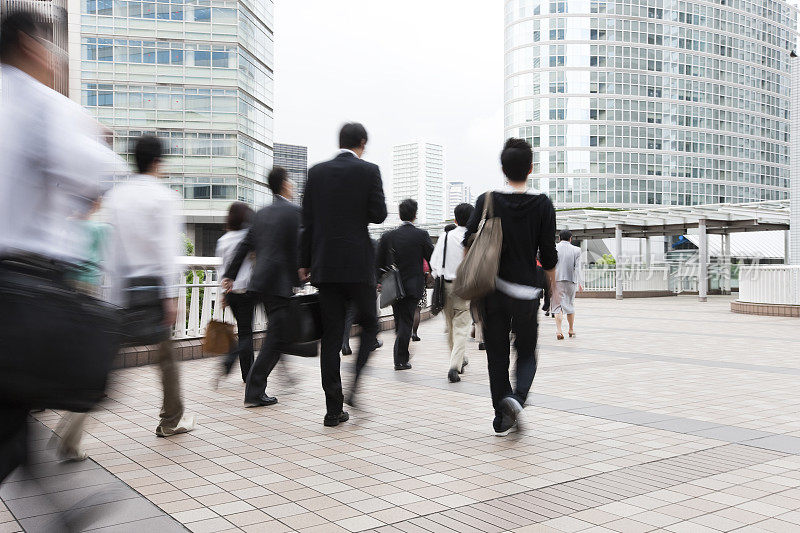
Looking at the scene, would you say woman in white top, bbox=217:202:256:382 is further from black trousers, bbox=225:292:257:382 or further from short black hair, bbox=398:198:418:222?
short black hair, bbox=398:198:418:222

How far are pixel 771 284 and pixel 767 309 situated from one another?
721mm

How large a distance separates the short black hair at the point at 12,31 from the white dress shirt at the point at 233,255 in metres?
3.97

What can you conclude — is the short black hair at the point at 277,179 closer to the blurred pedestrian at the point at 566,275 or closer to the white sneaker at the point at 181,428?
the white sneaker at the point at 181,428

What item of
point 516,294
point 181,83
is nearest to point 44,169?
point 516,294

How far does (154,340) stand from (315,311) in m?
1.81

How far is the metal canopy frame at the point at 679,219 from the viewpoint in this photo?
26.8 metres

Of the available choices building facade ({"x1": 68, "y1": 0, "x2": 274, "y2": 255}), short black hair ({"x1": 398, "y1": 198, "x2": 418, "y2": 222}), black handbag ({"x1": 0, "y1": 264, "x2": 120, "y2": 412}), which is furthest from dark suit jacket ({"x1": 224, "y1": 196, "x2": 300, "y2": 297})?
building facade ({"x1": 68, "y1": 0, "x2": 274, "y2": 255})

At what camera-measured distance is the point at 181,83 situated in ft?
160

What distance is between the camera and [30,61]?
7.78ft

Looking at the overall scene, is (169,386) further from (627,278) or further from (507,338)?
(627,278)

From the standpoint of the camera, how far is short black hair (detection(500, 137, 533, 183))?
504 cm

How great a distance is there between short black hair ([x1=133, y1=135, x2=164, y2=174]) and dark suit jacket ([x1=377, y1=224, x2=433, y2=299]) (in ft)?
12.7

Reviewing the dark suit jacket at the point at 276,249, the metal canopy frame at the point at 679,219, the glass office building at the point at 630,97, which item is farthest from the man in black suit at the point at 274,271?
the glass office building at the point at 630,97

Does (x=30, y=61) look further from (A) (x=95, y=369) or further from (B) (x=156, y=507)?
(B) (x=156, y=507)
